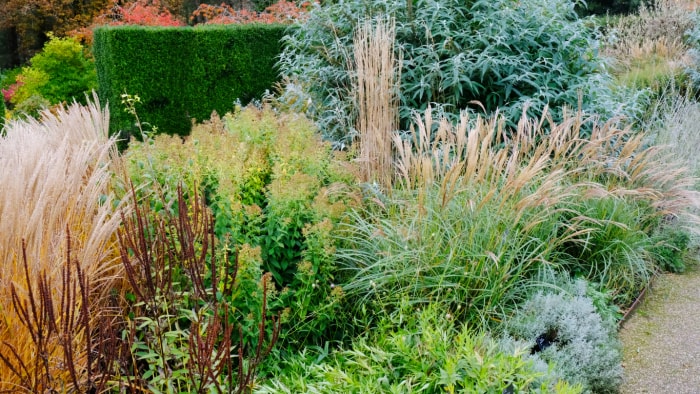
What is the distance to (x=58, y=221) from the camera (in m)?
2.22

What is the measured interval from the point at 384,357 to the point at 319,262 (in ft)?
2.31

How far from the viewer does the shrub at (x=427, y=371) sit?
2.01 meters

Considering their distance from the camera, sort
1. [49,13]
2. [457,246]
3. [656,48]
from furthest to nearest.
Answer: [49,13] < [656,48] < [457,246]

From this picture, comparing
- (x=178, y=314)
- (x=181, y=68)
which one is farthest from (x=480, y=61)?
(x=181, y=68)

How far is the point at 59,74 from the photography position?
11.8 metres

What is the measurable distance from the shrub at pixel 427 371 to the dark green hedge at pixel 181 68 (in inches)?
250

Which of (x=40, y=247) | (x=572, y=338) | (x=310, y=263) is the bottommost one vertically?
(x=572, y=338)

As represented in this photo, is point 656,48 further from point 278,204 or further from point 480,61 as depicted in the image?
point 278,204

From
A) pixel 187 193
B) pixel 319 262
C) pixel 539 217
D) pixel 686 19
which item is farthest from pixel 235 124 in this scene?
pixel 686 19

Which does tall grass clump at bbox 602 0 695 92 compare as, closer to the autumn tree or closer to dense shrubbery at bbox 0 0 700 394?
dense shrubbery at bbox 0 0 700 394

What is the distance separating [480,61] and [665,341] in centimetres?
237

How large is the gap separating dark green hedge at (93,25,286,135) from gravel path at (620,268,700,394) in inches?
237

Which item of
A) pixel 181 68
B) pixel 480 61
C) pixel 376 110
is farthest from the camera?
pixel 181 68

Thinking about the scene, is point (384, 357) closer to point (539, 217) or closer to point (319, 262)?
point (319, 262)
